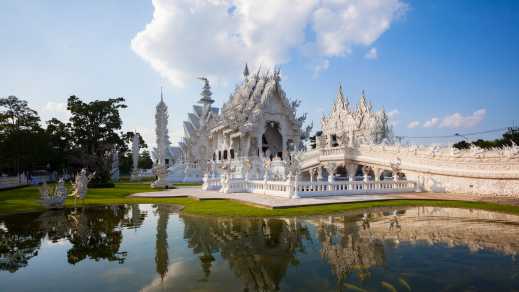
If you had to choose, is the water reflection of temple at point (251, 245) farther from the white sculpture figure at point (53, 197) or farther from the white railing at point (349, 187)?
the white sculpture figure at point (53, 197)

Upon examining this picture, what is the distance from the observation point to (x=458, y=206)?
12.0 metres

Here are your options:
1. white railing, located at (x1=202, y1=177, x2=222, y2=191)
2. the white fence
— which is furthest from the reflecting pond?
white railing, located at (x1=202, y1=177, x2=222, y2=191)

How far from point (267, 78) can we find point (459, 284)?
3134 cm

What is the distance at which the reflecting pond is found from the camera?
14.7ft

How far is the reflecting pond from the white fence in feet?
14.9

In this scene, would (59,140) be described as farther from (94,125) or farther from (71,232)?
(71,232)

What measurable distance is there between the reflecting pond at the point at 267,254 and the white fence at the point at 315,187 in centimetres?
454

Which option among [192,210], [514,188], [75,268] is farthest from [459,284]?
[514,188]

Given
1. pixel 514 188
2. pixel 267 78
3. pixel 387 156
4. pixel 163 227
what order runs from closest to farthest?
1. pixel 163 227
2. pixel 514 188
3. pixel 387 156
4. pixel 267 78

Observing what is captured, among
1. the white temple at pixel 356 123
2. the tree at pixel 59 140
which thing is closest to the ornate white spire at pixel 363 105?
the white temple at pixel 356 123

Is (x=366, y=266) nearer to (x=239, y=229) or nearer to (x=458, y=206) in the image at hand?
(x=239, y=229)

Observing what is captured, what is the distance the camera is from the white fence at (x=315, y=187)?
14.2m

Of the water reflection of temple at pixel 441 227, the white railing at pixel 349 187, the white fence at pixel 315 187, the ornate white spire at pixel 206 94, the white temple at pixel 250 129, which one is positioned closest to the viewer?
the water reflection of temple at pixel 441 227

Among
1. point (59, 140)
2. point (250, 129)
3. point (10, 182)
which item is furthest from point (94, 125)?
point (250, 129)
